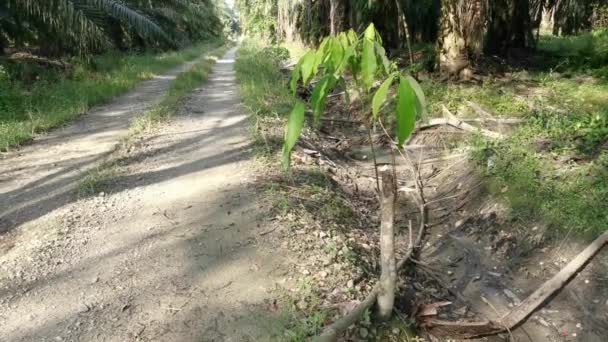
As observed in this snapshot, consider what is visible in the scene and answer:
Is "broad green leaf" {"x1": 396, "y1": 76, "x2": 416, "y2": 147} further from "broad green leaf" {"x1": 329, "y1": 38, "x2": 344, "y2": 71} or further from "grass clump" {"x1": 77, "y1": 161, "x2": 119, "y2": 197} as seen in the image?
"grass clump" {"x1": 77, "y1": 161, "x2": 119, "y2": 197}

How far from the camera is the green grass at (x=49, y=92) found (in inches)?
275

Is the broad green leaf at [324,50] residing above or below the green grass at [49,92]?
above

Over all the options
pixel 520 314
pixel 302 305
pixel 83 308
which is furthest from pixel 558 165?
pixel 83 308

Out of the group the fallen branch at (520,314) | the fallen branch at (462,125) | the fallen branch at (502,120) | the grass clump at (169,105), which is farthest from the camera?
the grass clump at (169,105)

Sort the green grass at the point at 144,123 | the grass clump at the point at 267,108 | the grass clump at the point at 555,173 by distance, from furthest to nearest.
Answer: the grass clump at the point at 267,108, the green grass at the point at 144,123, the grass clump at the point at 555,173

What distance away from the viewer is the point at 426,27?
45.9 ft

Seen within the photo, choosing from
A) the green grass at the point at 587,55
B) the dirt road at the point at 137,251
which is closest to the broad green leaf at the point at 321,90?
the dirt road at the point at 137,251

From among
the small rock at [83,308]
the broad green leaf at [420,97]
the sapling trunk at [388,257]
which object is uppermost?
the broad green leaf at [420,97]

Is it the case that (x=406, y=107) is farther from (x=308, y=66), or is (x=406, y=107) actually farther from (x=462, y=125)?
(x=462, y=125)

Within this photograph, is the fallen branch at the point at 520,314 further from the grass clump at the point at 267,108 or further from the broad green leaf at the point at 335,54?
the grass clump at the point at 267,108

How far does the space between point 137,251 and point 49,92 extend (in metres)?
7.31

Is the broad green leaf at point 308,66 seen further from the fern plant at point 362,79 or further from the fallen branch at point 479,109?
the fallen branch at point 479,109

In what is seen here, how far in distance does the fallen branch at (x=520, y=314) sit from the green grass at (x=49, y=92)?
18.7 ft

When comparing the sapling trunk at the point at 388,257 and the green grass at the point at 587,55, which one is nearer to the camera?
the sapling trunk at the point at 388,257
